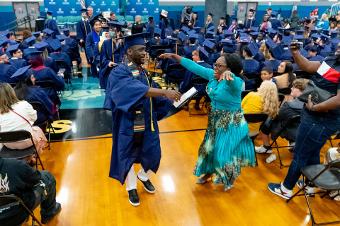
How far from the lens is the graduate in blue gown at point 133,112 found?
2793 millimetres

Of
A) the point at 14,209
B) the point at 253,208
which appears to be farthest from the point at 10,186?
the point at 253,208

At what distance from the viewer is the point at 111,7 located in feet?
49.5

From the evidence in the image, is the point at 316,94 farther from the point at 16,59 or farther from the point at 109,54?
the point at 16,59

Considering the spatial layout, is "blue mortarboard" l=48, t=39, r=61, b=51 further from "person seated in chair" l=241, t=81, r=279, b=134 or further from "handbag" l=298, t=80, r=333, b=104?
"handbag" l=298, t=80, r=333, b=104

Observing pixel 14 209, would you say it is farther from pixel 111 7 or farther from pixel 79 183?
pixel 111 7

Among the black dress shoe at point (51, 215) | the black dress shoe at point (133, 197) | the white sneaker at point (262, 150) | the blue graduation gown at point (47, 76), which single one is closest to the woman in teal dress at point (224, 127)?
the black dress shoe at point (133, 197)

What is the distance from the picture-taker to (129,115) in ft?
9.84

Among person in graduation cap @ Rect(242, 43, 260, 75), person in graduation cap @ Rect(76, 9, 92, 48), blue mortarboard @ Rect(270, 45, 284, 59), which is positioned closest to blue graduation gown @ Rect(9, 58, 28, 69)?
person in graduation cap @ Rect(76, 9, 92, 48)

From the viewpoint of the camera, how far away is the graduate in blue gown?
279 cm

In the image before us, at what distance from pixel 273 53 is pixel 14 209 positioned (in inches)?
206

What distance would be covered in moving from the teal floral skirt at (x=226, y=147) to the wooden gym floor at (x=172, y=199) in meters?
0.30

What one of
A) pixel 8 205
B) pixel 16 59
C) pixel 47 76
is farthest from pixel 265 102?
pixel 16 59

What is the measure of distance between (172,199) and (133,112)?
1137 millimetres

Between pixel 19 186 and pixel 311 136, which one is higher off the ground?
pixel 311 136
